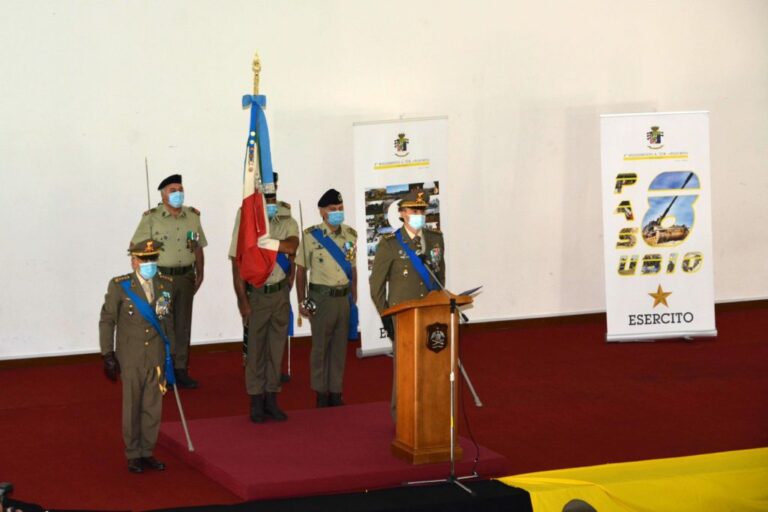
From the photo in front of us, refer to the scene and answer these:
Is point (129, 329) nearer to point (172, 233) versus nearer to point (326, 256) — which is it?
point (326, 256)

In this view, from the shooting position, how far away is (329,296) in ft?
26.8

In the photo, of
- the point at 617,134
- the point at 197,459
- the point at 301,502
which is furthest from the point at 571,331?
the point at 301,502

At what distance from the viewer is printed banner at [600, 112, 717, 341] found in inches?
420

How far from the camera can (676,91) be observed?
39.6 ft

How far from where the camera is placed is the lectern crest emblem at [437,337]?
6.55 metres

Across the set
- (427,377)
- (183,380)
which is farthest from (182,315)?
(427,377)

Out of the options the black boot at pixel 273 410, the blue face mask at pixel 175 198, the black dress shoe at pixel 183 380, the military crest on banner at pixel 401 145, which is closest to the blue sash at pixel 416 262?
the black boot at pixel 273 410

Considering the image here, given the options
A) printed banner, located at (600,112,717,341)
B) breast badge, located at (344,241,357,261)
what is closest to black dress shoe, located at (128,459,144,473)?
breast badge, located at (344,241,357,261)

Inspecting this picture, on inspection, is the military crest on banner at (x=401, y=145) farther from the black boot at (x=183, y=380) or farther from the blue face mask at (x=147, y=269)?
the blue face mask at (x=147, y=269)

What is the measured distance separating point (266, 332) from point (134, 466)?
4.76 ft

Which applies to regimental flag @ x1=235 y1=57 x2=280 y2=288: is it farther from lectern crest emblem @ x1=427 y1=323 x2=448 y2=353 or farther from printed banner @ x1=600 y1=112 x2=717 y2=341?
printed banner @ x1=600 y1=112 x2=717 y2=341

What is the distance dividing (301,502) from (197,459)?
4.36 feet

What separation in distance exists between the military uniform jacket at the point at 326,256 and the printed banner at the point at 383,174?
6.44ft

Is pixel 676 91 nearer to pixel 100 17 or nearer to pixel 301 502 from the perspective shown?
pixel 100 17
